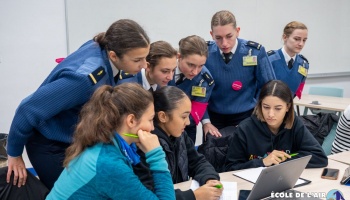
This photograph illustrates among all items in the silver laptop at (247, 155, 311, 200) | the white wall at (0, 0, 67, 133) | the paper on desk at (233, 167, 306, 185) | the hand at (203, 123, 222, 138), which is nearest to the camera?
the silver laptop at (247, 155, 311, 200)

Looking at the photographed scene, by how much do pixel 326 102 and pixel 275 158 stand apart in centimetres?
261

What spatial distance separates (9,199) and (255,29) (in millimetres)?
4166

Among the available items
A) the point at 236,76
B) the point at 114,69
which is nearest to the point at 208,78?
the point at 236,76

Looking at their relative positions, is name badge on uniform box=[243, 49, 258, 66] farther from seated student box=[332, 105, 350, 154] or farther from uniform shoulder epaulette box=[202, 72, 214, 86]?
seated student box=[332, 105, 350, 154]

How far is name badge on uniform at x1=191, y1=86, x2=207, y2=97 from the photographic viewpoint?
99.6 inches

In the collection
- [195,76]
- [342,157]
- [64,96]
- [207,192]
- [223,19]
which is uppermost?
[223,19]

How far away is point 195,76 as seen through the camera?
8.18 feet

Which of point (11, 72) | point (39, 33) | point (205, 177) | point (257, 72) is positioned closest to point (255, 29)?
point (257, 72)

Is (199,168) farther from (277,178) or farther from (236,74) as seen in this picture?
(236,74)

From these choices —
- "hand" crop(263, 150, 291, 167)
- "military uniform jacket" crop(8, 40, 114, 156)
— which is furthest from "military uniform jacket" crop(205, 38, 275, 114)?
"military uniform jacket" crop(8, 40, 114, 156)

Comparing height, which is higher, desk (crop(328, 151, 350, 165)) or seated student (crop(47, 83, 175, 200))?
seated student (crop(47, 83, 175, 200))

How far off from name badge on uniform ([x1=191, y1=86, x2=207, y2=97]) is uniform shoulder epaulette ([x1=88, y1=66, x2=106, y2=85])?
99cm

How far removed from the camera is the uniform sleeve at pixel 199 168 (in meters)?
1.79

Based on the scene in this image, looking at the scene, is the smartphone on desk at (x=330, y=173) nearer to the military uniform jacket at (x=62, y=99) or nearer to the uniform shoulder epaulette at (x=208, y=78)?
the uniform shoulder epaulette at (x=208, y=78)
